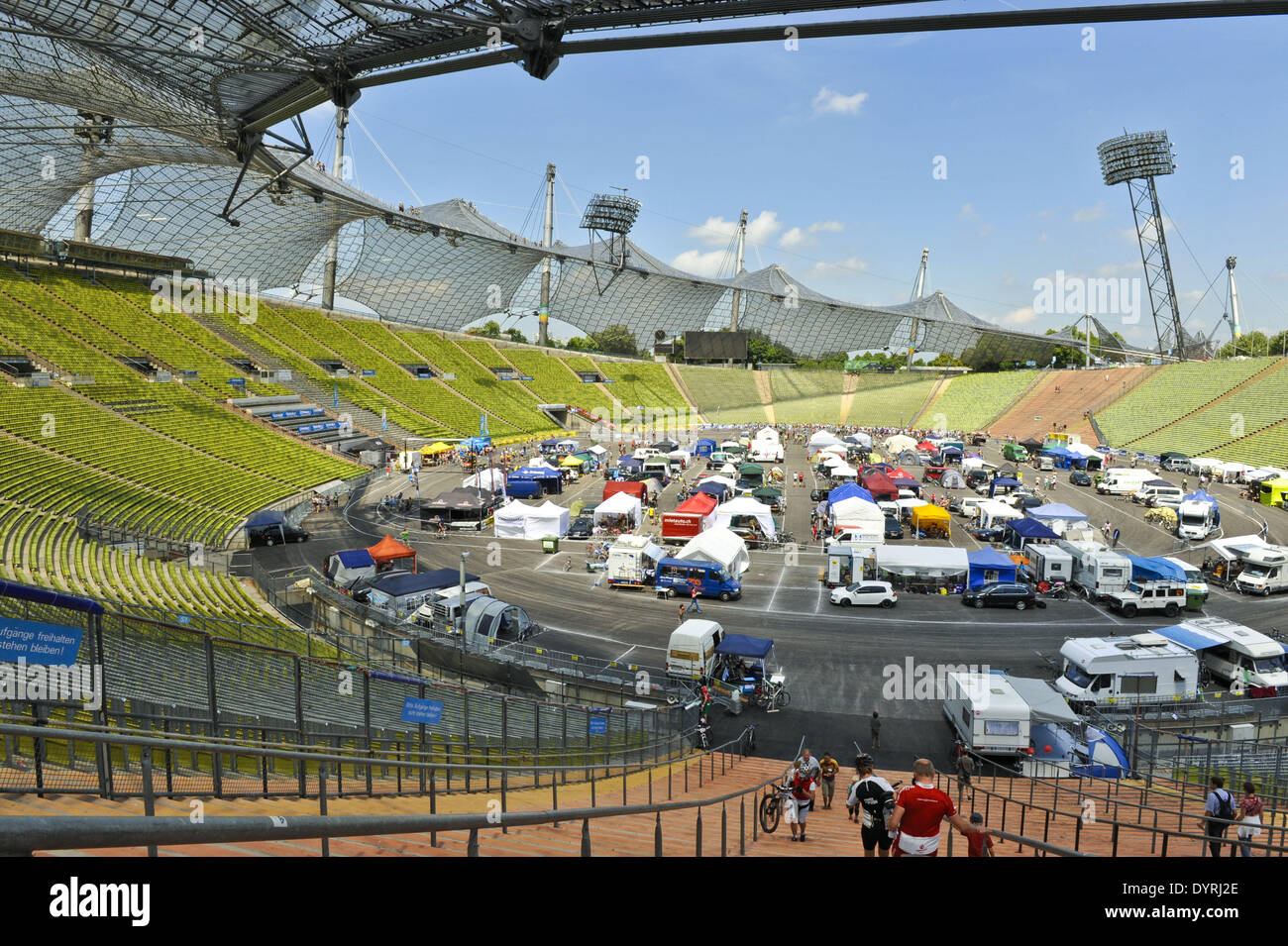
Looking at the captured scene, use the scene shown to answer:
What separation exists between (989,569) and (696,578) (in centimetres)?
929

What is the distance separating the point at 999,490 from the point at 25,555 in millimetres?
40801

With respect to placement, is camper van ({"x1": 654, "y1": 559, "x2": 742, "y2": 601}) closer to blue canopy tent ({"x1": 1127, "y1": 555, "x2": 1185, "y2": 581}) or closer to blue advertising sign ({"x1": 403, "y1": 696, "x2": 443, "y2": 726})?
blue canopy tent ({"x1": 1127, "y1": 555, "x2": 1185, "y2": 581})

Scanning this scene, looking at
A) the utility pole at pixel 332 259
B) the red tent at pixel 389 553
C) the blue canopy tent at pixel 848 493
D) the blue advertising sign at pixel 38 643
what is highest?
the utility pole at pixel 332 259

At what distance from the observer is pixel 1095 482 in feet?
137

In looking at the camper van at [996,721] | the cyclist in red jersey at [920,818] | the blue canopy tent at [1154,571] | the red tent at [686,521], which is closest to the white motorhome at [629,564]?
the red tent at [686,521]

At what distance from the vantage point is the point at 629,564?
979 inches

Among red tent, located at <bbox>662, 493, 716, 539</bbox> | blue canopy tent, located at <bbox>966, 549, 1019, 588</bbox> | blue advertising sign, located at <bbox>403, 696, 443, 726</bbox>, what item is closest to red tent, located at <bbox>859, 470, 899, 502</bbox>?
red tent, located at <bbox>662, 493, 716, 539</bbox>

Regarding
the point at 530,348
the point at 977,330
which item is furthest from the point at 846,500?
the point at 977,330

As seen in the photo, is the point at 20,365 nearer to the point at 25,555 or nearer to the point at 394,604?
the point at 25,555

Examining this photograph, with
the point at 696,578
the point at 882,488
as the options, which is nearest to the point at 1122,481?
the point at 882,488

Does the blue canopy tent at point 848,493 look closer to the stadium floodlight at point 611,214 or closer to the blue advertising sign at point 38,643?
the blue advertising sign at point 38,643

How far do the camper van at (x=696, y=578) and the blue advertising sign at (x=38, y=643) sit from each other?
19.0 metres

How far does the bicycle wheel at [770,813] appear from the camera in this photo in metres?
9.89
